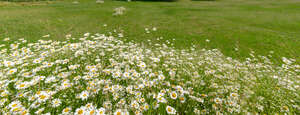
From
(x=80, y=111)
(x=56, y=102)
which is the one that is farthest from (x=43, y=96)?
(x=80, y=111)

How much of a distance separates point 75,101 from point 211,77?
4420 millimetres

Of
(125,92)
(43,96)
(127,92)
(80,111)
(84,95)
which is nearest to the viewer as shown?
(80,111)

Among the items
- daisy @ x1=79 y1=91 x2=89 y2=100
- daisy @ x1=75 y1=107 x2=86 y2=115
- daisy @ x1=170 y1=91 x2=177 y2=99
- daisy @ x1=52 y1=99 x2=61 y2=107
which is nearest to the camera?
daisy @ x1=75 y1=107 x2=86 y2=115

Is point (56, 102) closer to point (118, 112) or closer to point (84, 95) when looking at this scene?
point (84, 95)

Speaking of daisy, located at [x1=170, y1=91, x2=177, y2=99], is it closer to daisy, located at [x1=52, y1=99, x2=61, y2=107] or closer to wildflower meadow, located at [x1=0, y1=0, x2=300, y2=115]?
wildflower meadow, located at [x1=0, y1=0, x2=300, y2=115]

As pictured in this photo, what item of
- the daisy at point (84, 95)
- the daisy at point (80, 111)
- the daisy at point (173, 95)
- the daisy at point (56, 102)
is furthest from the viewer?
the daisy at point (173, 95)

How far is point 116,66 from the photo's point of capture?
3924 mm

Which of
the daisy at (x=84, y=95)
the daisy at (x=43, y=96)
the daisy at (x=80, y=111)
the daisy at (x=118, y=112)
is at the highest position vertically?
the daisy at (x=43, y=96)

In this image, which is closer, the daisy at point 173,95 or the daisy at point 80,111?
the daisy at point 80,111

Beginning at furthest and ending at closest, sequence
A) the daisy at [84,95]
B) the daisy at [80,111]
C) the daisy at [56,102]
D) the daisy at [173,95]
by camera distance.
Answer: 1. the daisy at [173,95]
2. the daisy at [84,95]
3. the daisy at [56,102]
4. the daisy at [80,111]

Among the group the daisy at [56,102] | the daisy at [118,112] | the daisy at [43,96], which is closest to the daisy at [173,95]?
the daisy at [118,112]

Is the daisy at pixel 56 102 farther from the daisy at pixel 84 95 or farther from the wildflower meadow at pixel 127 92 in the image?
the daisy at pixel 84 95

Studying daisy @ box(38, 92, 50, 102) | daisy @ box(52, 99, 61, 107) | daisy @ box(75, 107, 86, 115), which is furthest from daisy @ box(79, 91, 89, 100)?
daisy @ box(38, 92, 50, 102)

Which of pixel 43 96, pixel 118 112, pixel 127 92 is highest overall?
pixel 43 96
